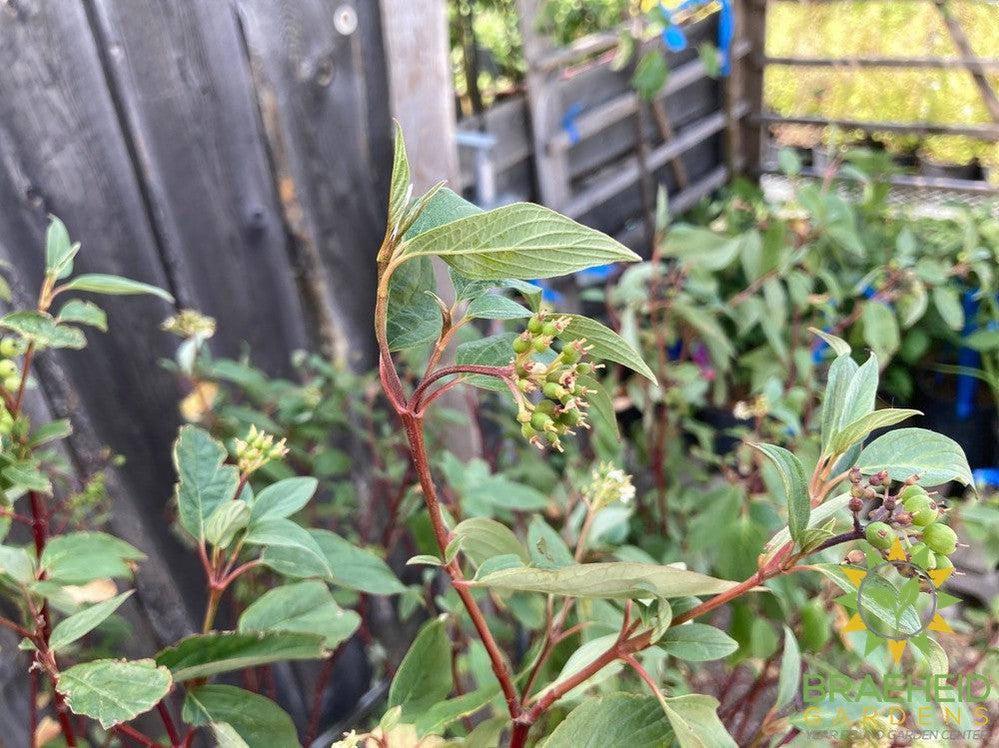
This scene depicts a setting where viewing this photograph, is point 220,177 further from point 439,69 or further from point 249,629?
point 249,629

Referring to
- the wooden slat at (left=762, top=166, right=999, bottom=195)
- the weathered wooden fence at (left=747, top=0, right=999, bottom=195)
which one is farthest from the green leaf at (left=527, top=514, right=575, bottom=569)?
the wooden slat at (left=762, top=166, right=999, bottom=195)

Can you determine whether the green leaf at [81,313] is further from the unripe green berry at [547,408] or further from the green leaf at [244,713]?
the unripe green berry at [547,408]

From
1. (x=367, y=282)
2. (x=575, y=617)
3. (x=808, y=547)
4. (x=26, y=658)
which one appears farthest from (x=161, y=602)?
(x=808, y=547)

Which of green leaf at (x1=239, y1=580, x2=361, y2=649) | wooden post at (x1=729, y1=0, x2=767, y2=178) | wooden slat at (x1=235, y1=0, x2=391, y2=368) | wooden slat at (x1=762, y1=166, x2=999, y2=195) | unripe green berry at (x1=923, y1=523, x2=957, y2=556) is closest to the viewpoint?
unripe green berry at (x1=923, y1=523, x2=957, y2=556)

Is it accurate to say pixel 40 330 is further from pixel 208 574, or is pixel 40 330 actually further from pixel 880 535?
pixel 880 535

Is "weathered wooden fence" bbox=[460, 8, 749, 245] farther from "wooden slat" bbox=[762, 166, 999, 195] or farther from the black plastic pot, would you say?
the black plastic pot

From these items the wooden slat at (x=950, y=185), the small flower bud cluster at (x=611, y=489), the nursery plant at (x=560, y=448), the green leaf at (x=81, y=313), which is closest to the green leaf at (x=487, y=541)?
the nursery plant at (x=560, y=448)
